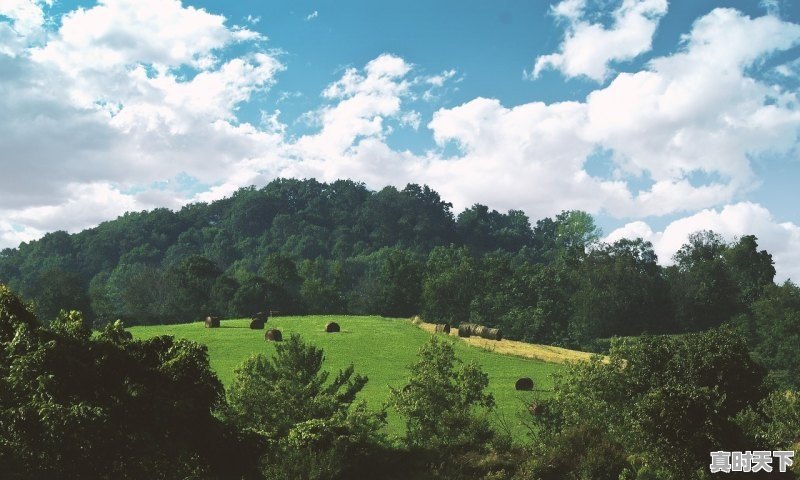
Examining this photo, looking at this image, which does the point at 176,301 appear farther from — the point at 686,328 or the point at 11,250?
the point at 11,250

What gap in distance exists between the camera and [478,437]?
26.1 m

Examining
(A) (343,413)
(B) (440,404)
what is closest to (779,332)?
(B) (440,404)

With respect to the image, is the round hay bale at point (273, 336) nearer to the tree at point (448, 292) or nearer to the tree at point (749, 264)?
the tree at point (448, 292)

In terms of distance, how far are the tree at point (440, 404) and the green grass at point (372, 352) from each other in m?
6.73

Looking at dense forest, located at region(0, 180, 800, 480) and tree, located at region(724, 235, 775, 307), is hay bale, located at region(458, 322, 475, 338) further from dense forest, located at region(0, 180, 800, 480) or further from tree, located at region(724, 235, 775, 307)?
tree, located at region(724, 235, 775, 307)

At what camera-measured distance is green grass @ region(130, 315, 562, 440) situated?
4559 centimetres

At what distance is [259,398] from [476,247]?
16461 centimetres

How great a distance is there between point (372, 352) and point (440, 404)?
3391cm

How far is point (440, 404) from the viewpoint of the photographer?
27359mm

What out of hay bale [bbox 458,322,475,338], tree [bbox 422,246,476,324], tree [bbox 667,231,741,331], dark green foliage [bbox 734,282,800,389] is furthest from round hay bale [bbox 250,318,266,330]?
tree [bbox 667,231,741,331]

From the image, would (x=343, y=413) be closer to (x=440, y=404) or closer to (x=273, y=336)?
(x=440, y=404)

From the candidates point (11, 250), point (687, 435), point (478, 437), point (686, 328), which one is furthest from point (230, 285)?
point (11, 250)

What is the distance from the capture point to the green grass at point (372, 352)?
150 ft

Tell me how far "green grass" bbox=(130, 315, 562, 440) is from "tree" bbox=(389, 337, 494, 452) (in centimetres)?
673
